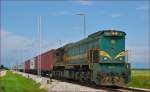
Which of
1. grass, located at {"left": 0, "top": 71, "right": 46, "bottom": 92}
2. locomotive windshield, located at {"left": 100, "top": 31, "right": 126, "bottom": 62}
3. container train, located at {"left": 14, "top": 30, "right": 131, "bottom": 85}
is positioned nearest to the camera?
grass, located at {"left": 0, "top": 71, "right": 46, "bottom": 92}

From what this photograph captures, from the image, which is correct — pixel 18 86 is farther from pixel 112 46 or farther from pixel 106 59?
pixel 112 46

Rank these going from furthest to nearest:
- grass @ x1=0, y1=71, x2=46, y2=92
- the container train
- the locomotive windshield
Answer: the locomotive windshield
the container train
grass @ x1=0, y1=71, x2=46, y2=92

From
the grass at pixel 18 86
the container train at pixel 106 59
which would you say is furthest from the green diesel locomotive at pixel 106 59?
the grass at pixel 18 86

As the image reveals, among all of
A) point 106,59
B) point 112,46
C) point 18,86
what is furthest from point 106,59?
point 18,86

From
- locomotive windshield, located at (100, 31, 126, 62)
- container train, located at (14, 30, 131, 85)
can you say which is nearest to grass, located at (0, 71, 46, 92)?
container train, located at (14, 30, 131, 85)

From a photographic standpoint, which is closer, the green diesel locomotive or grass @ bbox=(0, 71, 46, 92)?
grass @ bbox=(0, 71, 46, 92)

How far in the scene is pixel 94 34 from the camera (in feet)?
119

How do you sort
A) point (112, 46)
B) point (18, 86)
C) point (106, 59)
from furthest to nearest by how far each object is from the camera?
point (18, 86)
point (112, 46)
point (106, 59)

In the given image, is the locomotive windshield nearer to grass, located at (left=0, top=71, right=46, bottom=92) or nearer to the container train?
the container train

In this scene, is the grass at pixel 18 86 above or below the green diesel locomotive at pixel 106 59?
below

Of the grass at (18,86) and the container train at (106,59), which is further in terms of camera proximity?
the container train at (106,59)

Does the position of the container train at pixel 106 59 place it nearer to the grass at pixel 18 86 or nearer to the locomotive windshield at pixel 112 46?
the locomotive windshield at pixel 112 46

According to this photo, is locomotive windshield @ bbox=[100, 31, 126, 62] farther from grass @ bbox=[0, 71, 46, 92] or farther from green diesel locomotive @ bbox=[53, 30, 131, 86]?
grass @ bbox=[0, 71, 46, 92]

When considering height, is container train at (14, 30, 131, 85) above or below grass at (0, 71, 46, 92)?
above
